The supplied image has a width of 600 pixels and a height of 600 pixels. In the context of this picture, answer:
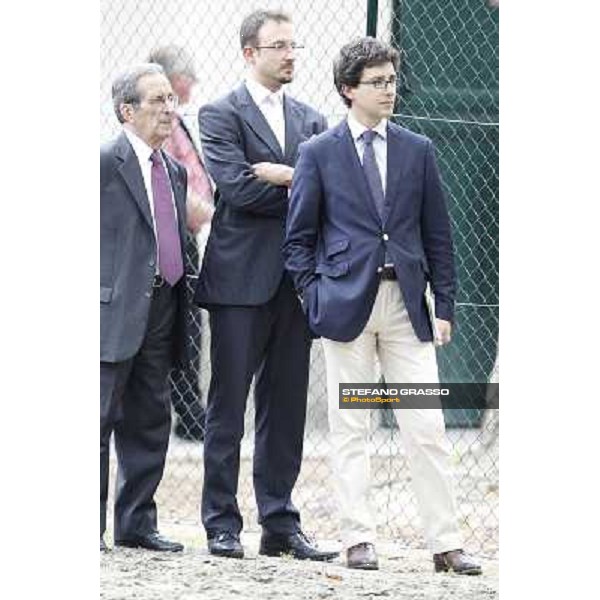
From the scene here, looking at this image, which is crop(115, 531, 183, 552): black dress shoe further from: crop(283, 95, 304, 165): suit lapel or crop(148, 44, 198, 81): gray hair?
crop(148, 44, 198, 81): gray hair

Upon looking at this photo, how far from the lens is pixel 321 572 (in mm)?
6219

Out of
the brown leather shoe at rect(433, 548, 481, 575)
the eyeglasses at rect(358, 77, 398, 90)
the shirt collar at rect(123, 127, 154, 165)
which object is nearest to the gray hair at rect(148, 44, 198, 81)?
the shirt collar at rect(123, 127, 154, 165)

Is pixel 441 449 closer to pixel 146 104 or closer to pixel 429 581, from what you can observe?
pixel 429 581

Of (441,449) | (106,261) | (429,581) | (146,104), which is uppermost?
(146,104)

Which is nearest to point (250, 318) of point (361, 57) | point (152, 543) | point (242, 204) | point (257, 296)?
point (257, 296)

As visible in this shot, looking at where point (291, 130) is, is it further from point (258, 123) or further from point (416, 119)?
point (416, 119)

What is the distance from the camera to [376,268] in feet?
20.1

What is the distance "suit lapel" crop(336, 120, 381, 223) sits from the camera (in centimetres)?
616

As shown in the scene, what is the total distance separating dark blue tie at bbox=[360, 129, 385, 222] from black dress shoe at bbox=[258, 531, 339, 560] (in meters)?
1.14
